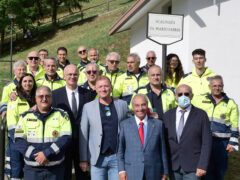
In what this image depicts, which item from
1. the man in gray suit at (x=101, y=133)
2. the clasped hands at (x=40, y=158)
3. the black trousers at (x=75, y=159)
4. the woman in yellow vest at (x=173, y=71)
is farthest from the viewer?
the woman in yellow vest at (x=173, y=71)

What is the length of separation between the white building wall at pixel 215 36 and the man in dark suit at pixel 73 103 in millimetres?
4348

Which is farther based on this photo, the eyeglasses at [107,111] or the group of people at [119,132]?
the eyeglasses at [107,111]

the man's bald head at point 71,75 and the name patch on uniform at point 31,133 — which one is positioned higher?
the man's bald head at point 71,75

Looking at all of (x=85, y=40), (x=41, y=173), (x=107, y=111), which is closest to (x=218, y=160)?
(x=107, y=111)

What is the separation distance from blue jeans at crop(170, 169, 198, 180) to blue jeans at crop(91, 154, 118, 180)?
73 cm

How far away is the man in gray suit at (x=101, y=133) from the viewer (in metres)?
3.70

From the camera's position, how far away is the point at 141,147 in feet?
11.4

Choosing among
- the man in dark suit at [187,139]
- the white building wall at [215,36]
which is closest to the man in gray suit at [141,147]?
the man in dark suit at [187,139]

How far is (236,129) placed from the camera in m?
4.21

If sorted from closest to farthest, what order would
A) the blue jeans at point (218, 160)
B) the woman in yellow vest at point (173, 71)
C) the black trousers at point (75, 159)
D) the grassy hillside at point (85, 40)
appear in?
the black trousers at point (75, 159), the blue jeans at point (218, 160), the woman in yellow vest at point (173, 71), the grassy hillside at point (85, 40)

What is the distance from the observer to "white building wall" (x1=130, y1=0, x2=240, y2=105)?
7785 mm

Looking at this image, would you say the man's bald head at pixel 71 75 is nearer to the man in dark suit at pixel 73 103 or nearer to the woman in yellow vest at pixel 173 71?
the man in dark suit at pixel 73 103

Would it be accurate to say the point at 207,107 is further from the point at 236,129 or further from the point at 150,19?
the point at 150,19

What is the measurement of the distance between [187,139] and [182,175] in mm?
468
